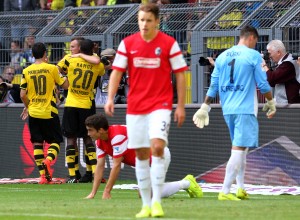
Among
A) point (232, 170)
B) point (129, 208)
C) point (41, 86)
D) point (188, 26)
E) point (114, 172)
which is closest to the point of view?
point (129, 208)

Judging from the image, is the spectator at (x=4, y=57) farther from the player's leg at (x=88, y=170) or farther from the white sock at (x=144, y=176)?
the white sock at (x=144, y=176)

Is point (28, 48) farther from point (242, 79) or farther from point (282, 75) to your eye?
point (242, 79)

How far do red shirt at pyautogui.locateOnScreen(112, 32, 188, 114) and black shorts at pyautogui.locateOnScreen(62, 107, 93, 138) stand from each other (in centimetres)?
743

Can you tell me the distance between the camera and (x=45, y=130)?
60.4 ft

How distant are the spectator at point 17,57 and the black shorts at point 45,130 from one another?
3337 millimetres

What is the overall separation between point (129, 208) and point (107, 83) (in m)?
8.63

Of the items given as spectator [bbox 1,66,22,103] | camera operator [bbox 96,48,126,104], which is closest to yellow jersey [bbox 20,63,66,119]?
camera operator [bbox 96,48,126,104]

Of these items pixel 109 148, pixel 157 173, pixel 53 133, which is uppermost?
pixel 157 173

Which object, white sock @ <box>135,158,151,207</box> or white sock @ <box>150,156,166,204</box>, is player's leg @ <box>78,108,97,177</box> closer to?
white sock @ <box>135,158,151,207</box>

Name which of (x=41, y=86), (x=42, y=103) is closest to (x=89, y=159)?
(x=42, y=103)

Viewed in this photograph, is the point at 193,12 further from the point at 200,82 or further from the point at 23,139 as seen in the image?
the point at 23,139

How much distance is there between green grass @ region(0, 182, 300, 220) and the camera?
1036 cm

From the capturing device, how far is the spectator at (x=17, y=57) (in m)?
21.5

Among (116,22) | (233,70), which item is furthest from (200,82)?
(233,70)
